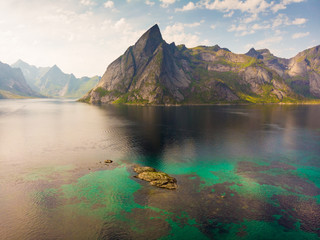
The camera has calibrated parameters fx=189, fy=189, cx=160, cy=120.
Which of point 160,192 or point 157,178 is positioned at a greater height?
point 157,178

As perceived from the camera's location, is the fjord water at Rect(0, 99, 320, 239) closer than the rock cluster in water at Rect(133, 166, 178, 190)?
Yes

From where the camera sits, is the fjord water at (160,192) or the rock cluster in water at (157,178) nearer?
the fjord water at (160,192)

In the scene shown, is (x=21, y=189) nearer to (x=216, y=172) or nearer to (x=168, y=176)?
(x=168, y=176)

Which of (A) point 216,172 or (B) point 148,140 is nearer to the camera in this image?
(A) point 216,172

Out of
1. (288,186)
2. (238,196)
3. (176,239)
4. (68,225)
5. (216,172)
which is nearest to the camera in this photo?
(176,239)

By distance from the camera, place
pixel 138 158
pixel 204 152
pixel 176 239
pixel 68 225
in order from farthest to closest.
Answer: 1. pixel 204 152
2. pixel 138 158
3. pixel 68 225
4. pixel 176 239

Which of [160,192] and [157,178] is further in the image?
[157,178]

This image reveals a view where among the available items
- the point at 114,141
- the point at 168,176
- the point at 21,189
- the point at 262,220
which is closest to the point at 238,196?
the point at 262,220
